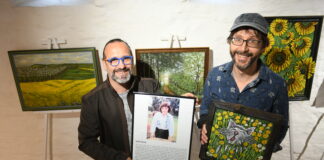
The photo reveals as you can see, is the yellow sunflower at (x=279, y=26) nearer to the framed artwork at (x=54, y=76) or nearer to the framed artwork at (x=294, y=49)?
the framed artwork at (x=294, y=49)

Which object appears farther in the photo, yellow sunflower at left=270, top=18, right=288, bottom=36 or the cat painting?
yellow sunflower at left=270, top=18, right=288, bottom=36

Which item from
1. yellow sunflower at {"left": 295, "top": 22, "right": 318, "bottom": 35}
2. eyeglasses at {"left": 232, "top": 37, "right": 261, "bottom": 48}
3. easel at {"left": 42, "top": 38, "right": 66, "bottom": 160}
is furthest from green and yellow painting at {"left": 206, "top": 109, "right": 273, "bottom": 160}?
easel at {"left": 42, "top": 38, "right": 66, "bottom": 160}

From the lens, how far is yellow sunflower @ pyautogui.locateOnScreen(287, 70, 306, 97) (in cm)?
185

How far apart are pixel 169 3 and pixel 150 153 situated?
1.31 meters

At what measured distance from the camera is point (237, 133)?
1.25m

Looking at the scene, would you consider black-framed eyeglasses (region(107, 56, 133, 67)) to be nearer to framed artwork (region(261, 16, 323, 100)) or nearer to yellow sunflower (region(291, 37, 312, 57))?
framed artwork (region(261, 16, 323, 100))

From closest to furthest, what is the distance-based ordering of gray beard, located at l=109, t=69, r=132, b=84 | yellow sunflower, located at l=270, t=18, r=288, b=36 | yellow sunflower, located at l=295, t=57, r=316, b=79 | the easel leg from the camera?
gray beard, located at l=109, t=69, r=132, b=84 < yellow sunflower, located at l=270, t=18, r=288, b=36 < yellow sunflower, located at l=295, t=57, r=316, b=79 < the easel leg

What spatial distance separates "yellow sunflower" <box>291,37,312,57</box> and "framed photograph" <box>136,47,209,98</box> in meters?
0.84

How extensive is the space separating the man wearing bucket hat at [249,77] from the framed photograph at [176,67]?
36cm

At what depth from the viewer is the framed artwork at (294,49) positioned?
1705mm

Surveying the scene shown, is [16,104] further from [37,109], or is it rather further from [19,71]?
[19,71]

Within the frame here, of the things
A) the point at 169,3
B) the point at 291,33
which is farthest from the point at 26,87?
the point at 291,33

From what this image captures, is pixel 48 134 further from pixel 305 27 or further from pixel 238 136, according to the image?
pixel 305 27

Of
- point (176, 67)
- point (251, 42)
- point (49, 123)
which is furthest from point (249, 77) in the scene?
point (49, 123)
